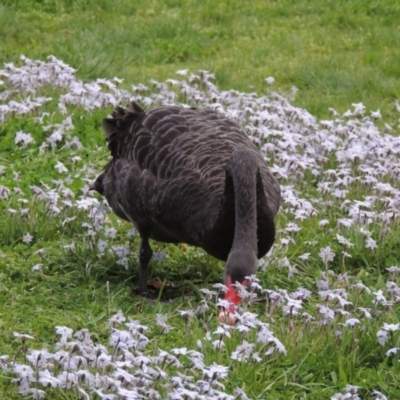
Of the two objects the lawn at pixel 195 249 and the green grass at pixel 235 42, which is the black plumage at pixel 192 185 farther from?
the green grass at pixel 235 42

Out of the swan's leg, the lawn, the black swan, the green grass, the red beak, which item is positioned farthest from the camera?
the green grass

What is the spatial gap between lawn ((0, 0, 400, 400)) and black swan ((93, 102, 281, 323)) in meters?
0.23

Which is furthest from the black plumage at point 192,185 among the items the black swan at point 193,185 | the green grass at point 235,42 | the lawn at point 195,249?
the green grass at point 235,42

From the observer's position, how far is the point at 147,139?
6285mm

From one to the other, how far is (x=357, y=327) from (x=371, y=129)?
3664mm

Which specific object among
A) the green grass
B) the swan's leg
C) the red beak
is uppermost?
the red beak

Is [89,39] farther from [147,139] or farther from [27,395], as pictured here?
[27,395]

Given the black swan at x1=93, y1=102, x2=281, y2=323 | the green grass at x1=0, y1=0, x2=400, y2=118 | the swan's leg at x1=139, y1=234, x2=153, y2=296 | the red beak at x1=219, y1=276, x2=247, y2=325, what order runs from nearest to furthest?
the red beak at x1=219, y1=276, x2=247, y2=325
the black swan at x1=93, y1=102, x2=281, y2=323
the swan's leg at x1=139, y1=234, x2=153, y2=296
the green grass at x1=0, y1=0, x2=400, y2=118

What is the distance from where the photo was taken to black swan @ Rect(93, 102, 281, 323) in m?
5.48

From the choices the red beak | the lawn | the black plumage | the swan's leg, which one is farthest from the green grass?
the red beak

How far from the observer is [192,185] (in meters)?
5.82

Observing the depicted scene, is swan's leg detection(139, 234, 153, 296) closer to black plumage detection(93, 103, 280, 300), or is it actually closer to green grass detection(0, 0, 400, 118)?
black plumage detection(93, 103, 280, 300)

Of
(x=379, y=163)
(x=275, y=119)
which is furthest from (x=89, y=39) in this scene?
(x=379, y=163)

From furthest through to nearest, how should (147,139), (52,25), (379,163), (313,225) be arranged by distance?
(52,25) < (379,163) < (313,225) < (147,139)
